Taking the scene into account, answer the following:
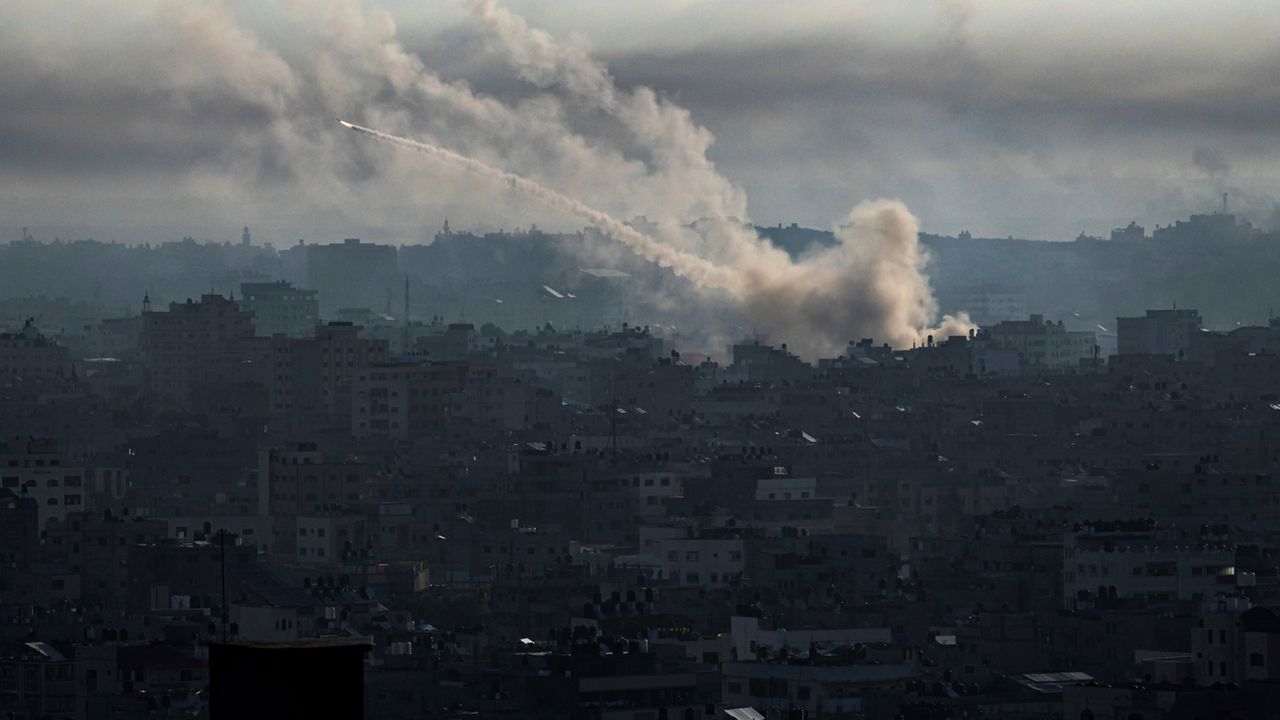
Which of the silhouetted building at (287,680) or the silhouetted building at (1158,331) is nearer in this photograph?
the silhouetted building at (287,680)

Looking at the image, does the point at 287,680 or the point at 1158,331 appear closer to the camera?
the point at 287,680

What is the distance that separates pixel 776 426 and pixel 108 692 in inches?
3012

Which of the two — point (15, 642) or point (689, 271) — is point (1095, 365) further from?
point (15, 642)

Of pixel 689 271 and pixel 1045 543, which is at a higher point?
pixel 689 271

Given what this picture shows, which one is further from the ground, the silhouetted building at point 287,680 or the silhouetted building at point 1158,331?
the silhouetted building at point 1158,331

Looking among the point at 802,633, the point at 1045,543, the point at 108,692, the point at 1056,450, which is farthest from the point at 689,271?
the point at 108,692

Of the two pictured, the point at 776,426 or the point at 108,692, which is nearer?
the point at 108,692

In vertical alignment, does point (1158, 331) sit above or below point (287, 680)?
above

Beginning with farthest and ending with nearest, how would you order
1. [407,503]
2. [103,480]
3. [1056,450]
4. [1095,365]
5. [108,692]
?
1. [1095,365]
2. [1056,450]
3. [103,480]
4. [407,503]
5. [108,692]

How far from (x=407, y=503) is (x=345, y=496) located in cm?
366

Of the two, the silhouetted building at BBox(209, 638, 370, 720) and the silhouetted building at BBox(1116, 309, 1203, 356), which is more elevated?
the silhouetted building at BBox(1116, 309, 1203, 356)

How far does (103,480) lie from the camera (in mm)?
103625

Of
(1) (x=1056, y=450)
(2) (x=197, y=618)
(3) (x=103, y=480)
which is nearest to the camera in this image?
(2) (x=197, y=618)

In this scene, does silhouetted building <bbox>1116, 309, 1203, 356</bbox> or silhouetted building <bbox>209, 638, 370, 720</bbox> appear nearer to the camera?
silhouetted building <bbox>209, 638, 370, 720</bbox>
